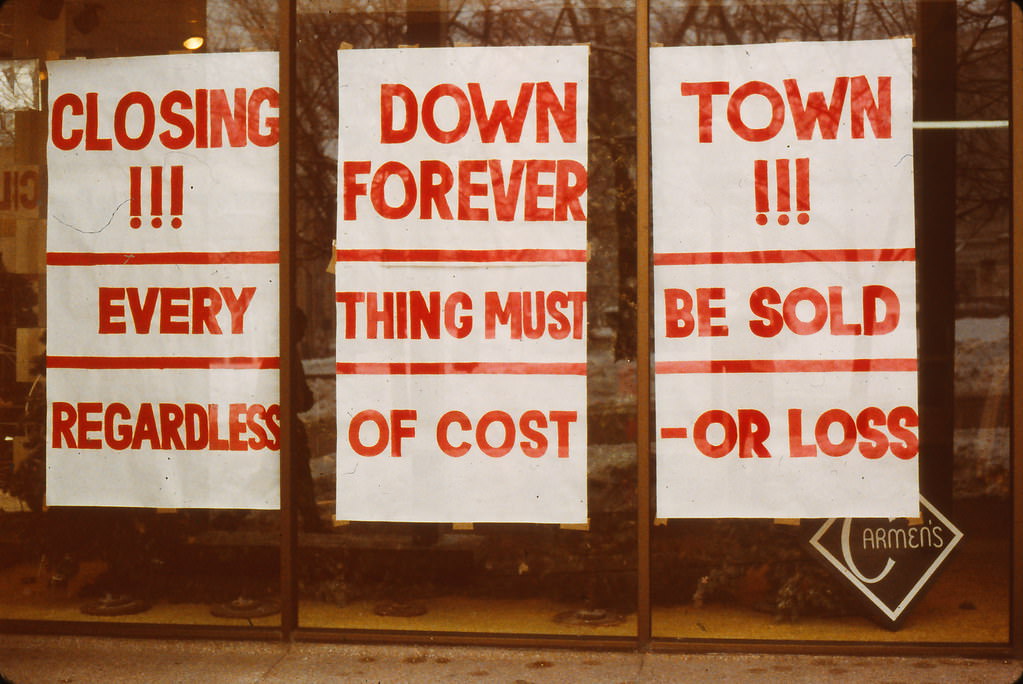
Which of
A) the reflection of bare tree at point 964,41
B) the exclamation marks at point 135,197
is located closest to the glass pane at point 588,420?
the reflection of bare tree at point 964,41

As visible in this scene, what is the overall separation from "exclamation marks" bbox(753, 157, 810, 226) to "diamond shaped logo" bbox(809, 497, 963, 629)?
1.65 meters

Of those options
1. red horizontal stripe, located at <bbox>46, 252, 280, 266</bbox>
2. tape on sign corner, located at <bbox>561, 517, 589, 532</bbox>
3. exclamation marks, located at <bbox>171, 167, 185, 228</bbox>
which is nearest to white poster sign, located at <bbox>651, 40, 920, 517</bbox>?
tape on sign corner, located at <bbox>561, 517, 589, 532</bbox>

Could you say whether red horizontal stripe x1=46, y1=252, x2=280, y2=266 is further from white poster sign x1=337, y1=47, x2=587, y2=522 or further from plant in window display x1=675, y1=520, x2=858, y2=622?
plant in window display x1=675, y1=520, x2=858, y2=622

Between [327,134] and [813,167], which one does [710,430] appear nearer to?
[813,167]

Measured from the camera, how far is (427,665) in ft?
17.1

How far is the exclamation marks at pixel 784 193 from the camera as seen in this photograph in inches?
208

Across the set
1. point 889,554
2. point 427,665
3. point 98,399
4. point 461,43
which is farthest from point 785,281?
point 98,399

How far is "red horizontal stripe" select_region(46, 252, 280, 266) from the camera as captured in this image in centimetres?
556

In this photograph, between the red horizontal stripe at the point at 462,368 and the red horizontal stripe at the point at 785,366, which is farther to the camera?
the red horizontal stripe at the point at 462,368

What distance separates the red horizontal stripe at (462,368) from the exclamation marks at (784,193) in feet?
4.13

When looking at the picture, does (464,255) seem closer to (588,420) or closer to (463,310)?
(463,310)

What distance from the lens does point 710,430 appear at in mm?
5316

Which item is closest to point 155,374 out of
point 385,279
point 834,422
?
point 385,279

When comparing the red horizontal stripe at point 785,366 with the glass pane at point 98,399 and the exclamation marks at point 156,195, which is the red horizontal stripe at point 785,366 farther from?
the exclamation marks at point 156,195
